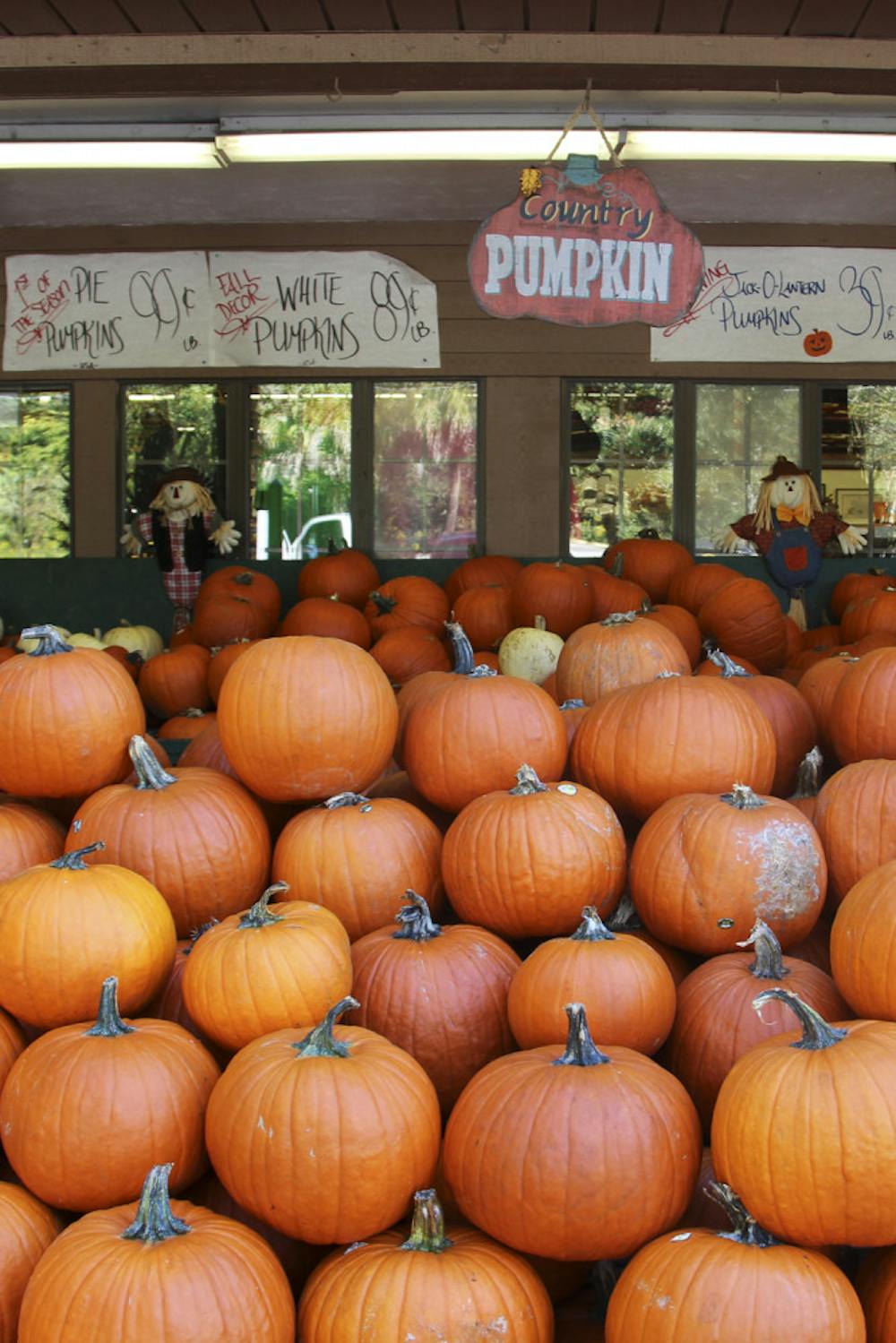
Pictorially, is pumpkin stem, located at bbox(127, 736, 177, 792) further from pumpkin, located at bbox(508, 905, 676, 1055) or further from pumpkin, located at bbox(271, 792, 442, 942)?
pumpkin, located at bbox(508, 905, 676, 1055)

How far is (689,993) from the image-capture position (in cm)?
232

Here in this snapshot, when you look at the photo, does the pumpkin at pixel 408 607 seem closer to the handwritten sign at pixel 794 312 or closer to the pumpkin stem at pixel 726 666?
the handwritten sign at pixel 794 312

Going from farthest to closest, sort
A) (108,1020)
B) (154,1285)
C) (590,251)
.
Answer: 1. (590,251)
2. (108,1020)
3. (154,1285)

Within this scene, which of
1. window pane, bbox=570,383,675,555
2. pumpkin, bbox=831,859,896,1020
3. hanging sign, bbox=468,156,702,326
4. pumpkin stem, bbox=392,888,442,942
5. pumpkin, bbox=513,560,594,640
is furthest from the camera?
window pane, bbox=570,383,675,555

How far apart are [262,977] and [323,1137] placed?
1.14ft

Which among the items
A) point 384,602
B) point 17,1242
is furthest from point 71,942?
point 384,602

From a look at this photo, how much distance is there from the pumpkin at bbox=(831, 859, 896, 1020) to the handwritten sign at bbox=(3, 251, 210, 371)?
541cm

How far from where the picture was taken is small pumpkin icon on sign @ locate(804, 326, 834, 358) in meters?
6.72

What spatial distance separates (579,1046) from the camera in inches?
76.6

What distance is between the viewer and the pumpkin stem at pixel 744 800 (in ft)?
8.23

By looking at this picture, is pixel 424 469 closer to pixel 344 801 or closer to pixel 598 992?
pixel 344 801

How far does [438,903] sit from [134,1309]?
1226mm

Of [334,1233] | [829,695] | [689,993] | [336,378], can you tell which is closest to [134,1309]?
[334,1233]

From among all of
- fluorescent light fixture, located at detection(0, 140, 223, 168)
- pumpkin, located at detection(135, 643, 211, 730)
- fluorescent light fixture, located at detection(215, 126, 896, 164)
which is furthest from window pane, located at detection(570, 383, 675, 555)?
fluorescent light fixture, located at detection(0, 140, 223, 168)
